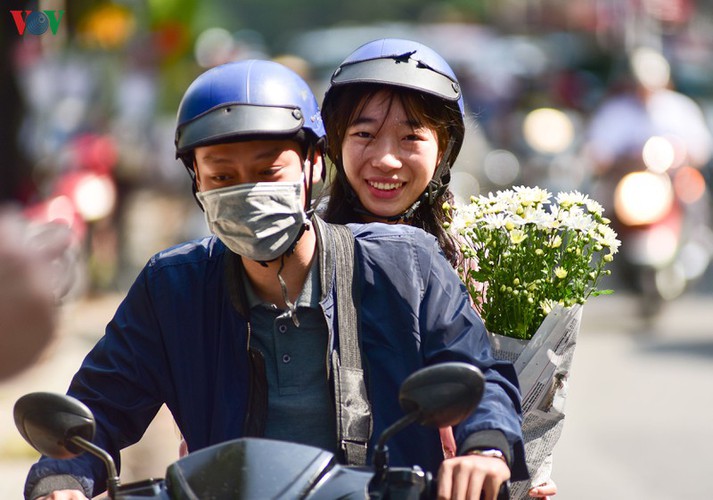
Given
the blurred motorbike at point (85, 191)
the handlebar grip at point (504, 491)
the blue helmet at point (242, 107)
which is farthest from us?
the blurred motorbike at point (85, 191)

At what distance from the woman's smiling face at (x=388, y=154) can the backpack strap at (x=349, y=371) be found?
1.17 metres

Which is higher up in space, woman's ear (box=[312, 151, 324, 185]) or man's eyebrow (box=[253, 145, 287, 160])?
man's eyebrow (box=[253, 145, 287, 160])

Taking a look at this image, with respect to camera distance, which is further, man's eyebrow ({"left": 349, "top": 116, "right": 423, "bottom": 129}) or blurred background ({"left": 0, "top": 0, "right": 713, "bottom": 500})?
blurred background ({"left": 0, "top": 0, "right": 713, "bottom": 500})

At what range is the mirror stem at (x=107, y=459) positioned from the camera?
292cm

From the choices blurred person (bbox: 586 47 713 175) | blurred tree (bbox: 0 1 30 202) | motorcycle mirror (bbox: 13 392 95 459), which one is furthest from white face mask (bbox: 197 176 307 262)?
blurred tree (bbox: 0 1 30 202)

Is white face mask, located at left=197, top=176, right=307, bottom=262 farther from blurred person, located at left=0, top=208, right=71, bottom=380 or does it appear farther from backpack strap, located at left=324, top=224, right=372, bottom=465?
blurred person, located at left=0, top=208, right=71, bottom=380

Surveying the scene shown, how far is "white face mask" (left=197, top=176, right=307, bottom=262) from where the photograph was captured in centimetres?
319

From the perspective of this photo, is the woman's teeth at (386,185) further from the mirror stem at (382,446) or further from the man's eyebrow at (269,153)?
the mirror stem at (382,446)

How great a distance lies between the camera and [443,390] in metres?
2.88

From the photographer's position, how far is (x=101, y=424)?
11.0 ft

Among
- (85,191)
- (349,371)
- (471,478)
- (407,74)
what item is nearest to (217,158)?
(349,371)

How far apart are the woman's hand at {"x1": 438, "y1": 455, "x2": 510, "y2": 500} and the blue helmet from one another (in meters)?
0.77

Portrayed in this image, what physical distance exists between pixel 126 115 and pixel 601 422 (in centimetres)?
1724

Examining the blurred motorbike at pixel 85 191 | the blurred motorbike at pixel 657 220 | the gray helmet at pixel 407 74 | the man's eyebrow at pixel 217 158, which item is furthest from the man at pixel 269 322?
the blurred motorbike at pixel 85 191
